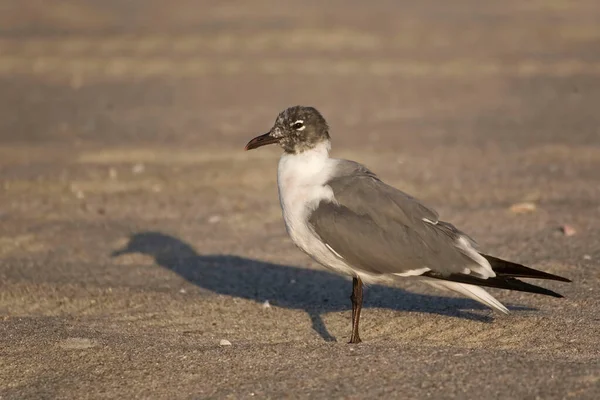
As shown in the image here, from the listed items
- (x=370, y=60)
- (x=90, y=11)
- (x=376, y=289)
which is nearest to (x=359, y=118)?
(x=370, y=60)

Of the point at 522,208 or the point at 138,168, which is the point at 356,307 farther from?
Result: the point at 138,168

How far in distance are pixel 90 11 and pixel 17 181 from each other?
17594 millimetres

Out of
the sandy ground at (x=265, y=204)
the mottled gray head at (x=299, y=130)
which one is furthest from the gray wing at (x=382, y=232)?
the sandy ground at (x=265, y=204)

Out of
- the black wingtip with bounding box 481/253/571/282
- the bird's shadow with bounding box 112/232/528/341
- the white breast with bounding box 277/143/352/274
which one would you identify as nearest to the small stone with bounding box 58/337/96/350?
the white breast with bounding box 277/143/352/274

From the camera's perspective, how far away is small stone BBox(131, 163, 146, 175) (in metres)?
11.9

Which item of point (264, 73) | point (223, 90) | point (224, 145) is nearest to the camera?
point (224, 145)

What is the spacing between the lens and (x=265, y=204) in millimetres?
10594

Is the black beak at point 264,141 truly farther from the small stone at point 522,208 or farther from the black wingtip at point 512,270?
the small stone at point 522,208

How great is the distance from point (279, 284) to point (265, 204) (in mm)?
2495

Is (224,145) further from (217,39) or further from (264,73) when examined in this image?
(217,39)

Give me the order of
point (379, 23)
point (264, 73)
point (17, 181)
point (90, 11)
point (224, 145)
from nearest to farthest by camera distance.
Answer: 1. point (17, 181)
2. point (224, 145)
3. point (264, 73)
4. point (379, 23)
5. point (90, 11)

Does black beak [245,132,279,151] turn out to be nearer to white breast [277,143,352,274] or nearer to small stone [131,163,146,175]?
white breast [277,143,352,274]

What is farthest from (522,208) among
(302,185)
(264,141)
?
(302,185)

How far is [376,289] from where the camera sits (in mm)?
7828
